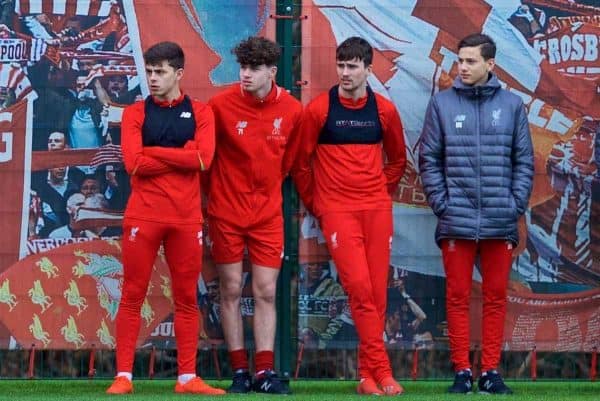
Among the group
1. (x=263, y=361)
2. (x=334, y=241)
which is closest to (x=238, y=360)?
(x=263, y=361)

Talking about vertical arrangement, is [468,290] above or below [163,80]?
below

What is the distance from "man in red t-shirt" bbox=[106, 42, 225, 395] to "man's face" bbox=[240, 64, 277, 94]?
10.5 inches

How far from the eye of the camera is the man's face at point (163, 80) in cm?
779

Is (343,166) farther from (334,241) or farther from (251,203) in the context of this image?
(251,203)

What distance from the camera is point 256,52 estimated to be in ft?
25.6

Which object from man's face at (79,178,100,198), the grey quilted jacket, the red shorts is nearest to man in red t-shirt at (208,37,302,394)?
the red shorts

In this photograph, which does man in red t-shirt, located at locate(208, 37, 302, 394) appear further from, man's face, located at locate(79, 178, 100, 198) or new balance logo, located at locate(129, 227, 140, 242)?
man's face, located at locate(79, 178, 100, 198)

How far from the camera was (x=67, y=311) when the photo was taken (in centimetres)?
826

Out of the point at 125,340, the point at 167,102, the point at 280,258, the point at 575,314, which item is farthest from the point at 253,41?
the point at 575,314

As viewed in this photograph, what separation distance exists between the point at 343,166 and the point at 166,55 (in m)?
1.21

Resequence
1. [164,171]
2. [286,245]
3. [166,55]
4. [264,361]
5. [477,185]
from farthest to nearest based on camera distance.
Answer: [286,245] → [264,361] → [477,185] → [166,55] → [164,171]

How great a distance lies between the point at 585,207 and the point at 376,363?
1.66 m

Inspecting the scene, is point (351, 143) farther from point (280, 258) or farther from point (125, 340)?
point (125, 340)

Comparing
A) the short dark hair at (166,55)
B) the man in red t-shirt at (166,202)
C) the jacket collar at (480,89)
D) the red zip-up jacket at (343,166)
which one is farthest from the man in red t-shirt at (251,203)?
the jacket collar at (480,89)
